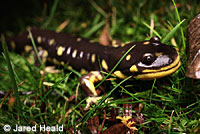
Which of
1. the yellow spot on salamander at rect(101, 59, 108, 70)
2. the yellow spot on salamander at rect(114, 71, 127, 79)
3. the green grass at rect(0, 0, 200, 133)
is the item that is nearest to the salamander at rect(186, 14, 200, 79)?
the green grass at rect(0, 0, 200, 133)

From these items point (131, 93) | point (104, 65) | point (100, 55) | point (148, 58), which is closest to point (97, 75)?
point (104, 65)

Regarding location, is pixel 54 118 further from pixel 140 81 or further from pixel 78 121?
pixel 140 81

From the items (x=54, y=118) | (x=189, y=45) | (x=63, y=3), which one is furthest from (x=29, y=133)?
(x=63, y=3)

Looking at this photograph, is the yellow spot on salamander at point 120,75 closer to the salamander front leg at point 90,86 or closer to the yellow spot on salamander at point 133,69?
the yellow spot on salamander at point 133,69

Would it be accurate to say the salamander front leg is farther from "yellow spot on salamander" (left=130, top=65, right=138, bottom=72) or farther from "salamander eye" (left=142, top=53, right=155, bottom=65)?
"salamander eye" (left=142, top=53, right=155, bottom=65)

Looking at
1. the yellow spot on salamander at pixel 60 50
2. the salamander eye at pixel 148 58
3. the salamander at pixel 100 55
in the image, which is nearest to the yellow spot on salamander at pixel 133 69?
the salamander at pixel 100 55

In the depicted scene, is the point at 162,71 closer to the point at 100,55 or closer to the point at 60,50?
the point at 100,55

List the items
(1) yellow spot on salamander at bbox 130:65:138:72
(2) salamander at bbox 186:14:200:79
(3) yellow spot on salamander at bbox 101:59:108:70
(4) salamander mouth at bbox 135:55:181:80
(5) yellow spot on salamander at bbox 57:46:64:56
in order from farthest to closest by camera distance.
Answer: (5) yellow spot on salamander at bbox 57:46:64:56
(3) yellow spot on salamander at bbox 101:59:108:70
(1) yellow spot on salamander at bbox 130:65:138:72
(4) salamander mouth at bbox 135:55:181:80
(2) salamander at bbox 186:14:200:79
